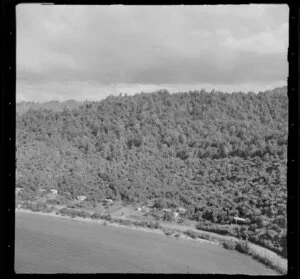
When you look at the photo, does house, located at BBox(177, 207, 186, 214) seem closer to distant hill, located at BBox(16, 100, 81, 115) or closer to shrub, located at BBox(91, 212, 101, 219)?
shrub, located at BBox(91, 212, 101, 219)

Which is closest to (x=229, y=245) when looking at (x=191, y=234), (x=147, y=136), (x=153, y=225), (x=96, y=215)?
(x=191, y=234)

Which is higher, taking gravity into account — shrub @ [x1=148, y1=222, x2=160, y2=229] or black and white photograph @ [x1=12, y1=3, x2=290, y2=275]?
black and white photograph @ [x1=12, y1=3, x2=290, y2=275]

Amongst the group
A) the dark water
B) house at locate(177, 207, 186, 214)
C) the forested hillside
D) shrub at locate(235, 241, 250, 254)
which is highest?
the forested hillside

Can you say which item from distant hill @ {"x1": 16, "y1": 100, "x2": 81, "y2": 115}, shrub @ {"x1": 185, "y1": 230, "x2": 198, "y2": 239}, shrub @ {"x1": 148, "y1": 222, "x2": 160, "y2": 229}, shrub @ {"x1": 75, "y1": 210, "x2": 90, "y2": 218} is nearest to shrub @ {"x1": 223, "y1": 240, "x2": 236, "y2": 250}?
shrub @ {"x1": 185, "y1": 230, "x2": 198, "y2": 239}

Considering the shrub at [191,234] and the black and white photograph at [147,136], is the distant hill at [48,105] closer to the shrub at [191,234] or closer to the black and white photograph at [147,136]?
the black and white photograph at [147,136]

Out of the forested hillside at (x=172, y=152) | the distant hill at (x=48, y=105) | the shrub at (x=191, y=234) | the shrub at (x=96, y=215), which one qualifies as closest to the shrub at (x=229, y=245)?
the forested hillside at (x=172, y=152)

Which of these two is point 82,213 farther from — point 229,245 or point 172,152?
point 229,245
